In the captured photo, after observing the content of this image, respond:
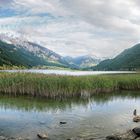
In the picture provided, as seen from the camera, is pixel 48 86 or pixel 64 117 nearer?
pixel 64 117

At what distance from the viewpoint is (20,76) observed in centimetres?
3878

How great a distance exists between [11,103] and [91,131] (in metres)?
13.9

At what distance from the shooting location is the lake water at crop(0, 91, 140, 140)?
19.2 m

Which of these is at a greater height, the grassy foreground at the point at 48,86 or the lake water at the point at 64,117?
the grassy foreground at the point at 48,86

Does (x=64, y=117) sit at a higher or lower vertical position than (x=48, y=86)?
lower

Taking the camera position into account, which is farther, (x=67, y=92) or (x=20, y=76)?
(x=20, y=76)

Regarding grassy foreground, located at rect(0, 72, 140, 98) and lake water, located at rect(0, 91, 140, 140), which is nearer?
lake water, located at rect(0, 91, 140, 140)

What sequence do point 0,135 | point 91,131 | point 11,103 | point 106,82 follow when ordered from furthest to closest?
1. point 106,82
2. point 11,103
3. point 91,131
4. point 0,135

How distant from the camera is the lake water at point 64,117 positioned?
1919 cm

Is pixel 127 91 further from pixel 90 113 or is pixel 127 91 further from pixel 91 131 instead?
pixel 91 131

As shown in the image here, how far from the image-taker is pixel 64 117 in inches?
953

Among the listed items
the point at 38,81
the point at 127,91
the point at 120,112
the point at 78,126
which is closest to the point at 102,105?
the point at 120,112

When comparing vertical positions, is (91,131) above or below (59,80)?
below

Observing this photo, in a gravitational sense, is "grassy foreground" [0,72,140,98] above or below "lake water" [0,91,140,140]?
above
